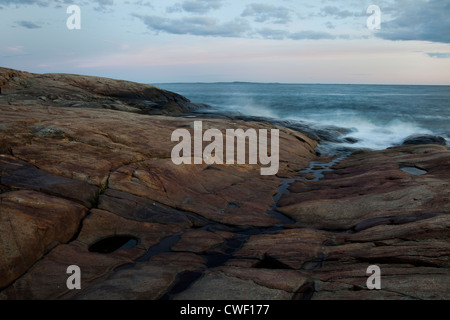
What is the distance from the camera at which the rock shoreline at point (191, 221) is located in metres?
6.04

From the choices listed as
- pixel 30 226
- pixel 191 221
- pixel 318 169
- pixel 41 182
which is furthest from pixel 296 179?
pixel 30 226

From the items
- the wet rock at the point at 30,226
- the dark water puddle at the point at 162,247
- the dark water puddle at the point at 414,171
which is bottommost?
the dark water puddle at the point at 162,247

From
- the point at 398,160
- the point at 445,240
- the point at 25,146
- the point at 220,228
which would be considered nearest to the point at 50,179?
the point at 25,146

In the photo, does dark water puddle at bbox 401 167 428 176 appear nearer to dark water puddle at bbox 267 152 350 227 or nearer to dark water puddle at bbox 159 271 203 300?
dark water puddle at bbox 267 152 350 227

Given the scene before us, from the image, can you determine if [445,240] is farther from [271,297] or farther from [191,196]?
[191,196]

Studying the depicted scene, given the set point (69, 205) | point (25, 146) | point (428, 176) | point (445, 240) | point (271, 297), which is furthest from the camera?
point (428, 176)

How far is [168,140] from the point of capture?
14672 mm

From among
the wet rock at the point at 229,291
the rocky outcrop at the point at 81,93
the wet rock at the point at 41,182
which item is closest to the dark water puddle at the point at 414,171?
the wet rock at the point at 229,291

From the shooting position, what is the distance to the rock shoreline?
6.04 m

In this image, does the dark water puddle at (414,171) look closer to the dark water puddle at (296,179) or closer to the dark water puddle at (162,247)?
the dark water puddle at (296,179)

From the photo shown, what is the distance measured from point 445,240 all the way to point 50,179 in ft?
35.1

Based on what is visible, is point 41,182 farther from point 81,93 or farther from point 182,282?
point 81,93

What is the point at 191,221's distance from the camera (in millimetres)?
9883

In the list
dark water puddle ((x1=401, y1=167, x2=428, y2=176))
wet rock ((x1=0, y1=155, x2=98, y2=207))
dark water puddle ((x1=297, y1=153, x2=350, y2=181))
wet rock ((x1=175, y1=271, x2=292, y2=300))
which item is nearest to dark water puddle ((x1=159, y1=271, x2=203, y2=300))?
wet rock ((x1=175, y1=271, x2=292, y2=300))
